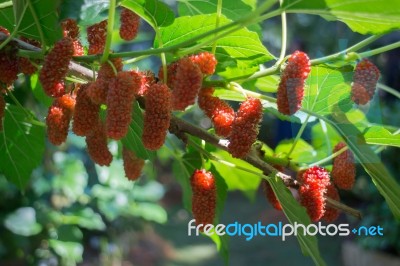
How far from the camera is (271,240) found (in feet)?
13.2

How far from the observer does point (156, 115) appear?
458 millimetres

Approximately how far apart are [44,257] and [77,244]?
0.33 metres

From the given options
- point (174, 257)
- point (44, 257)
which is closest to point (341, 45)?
point (44, 257)

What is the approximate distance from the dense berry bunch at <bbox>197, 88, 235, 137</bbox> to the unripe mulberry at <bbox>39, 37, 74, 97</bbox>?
135 millimetres

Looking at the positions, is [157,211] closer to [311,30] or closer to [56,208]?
[56,208]

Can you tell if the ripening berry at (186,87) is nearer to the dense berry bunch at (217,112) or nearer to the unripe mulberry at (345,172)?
the dense berry bunch at (217,112)

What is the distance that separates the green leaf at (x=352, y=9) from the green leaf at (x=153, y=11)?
0.38ft

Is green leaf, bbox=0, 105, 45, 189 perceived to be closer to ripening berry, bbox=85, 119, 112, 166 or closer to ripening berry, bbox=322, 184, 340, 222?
ripening berry, bbox=85, 119, 112, 166

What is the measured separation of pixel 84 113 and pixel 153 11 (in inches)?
4.2

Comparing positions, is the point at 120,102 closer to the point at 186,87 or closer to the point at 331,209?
the point at 186,87

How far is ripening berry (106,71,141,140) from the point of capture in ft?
1.44

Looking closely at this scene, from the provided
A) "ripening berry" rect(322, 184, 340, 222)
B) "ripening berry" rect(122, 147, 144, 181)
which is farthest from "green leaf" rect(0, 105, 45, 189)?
"ripening berry" rect(322, 184, 340, 222)

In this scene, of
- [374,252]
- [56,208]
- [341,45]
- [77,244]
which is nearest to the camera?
[341,45]

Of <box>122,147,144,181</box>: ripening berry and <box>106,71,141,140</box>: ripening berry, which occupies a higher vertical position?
<box>106,71,141,140</box>: ripening berry
